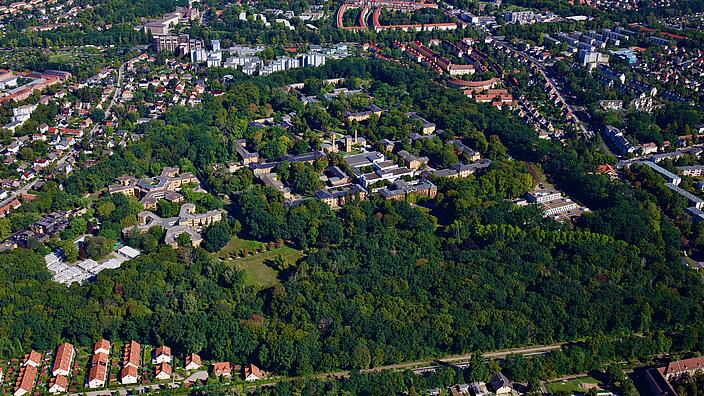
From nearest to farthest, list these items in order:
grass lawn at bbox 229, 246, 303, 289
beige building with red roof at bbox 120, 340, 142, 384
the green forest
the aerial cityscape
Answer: beige building with red roof at bbox 120, 340, 142, 384 → the aerial cityscape → the green forest → grass lawn at bbox 229, 246, 303, 289

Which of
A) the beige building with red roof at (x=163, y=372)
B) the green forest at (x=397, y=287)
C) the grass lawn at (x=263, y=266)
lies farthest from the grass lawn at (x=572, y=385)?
the beige building with red roof at (x=163, y=372)

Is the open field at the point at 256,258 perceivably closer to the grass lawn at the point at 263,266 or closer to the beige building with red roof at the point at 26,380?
the grass lawn at the point at 263,266

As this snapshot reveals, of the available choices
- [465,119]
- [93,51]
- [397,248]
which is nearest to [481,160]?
[465,119]

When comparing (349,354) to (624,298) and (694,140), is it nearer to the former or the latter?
(624,298)

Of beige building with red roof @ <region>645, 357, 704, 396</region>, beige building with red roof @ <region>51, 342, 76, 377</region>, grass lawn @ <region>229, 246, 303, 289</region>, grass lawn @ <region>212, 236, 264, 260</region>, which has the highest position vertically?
beige building with red roof @ <region>645, 357, 704, 396</region>

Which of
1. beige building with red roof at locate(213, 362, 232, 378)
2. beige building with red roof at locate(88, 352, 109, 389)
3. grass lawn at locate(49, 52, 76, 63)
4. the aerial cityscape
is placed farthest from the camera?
grass lawn at locate(49, 52, 76, 63)

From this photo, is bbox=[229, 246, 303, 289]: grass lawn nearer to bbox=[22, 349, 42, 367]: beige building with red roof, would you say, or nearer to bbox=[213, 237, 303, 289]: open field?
bbox=[213, 237, 303, 289]: open field

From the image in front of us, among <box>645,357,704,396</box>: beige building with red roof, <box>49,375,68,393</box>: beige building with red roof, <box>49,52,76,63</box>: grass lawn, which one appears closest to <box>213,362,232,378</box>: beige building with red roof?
<box>49,375,68,393</box>: beige building with red roof
